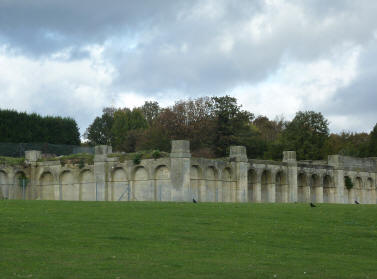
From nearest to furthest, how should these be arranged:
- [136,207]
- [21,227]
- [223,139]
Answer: [21,227], [136,207], [223,139]

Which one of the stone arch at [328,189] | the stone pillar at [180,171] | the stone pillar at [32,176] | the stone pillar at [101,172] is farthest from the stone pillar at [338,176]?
the stone pillar at [32,176]

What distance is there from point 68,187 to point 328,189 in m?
30.5

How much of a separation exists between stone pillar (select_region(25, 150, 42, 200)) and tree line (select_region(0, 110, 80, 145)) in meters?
22.8

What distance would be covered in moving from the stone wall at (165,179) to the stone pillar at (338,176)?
5.73 metres

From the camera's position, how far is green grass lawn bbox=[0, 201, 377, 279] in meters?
19.9

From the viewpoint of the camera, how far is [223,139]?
99250 millimetres

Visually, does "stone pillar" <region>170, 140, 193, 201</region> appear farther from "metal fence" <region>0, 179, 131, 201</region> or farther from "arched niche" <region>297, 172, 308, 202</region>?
"arched niche" <region>297, 172, 308, 202</region>

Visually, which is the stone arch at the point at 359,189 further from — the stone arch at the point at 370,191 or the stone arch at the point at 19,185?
the stone arch at the point at 19,185

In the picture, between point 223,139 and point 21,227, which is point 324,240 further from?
point 223,139

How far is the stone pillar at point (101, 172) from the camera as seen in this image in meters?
62.3

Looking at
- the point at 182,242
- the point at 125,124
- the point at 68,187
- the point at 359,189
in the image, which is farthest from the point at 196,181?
the point at 125,124

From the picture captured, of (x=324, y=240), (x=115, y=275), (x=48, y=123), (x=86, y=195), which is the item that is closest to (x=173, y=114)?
(x=48, y=123)

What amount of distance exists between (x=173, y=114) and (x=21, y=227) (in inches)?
3015

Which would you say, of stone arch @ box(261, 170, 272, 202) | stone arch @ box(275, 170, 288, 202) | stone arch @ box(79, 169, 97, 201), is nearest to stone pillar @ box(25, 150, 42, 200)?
stone arch @ box(79, 169, 97, 201)
